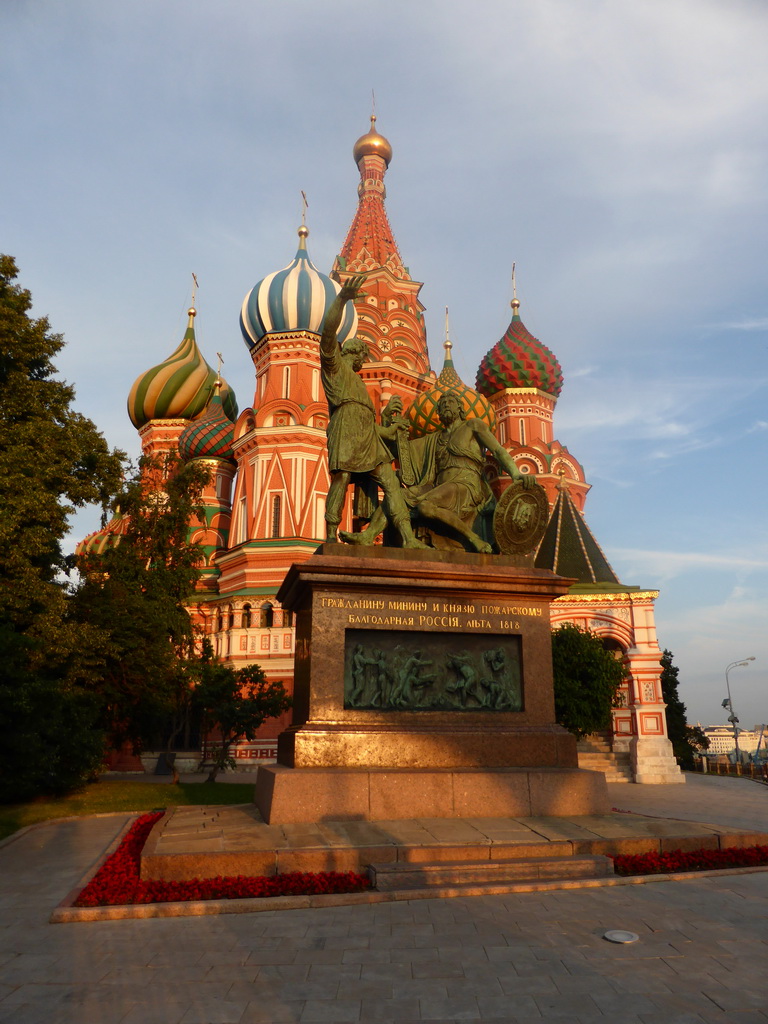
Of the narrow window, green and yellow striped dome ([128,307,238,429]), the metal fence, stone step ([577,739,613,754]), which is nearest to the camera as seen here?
stone step ([577,739,613,754])

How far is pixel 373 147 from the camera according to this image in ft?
186

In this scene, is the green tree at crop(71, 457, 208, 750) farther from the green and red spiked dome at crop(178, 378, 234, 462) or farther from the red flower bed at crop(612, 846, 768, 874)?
the red flower bed at crop(612, 846, 768, 874)

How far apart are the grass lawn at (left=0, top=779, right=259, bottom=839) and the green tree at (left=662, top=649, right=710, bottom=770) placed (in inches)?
1050

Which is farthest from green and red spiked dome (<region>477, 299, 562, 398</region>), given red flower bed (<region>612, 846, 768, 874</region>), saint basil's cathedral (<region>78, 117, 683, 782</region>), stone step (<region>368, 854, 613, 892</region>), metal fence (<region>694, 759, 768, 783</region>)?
stone step (<region>368, 854, 613, 892</region>)

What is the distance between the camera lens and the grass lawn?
12.6 m

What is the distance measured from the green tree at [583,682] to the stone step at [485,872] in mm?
16828

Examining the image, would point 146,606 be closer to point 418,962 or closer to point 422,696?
point 422,696

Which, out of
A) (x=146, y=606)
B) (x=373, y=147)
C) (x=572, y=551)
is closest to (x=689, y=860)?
(x=146, y=606)

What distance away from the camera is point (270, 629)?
29516mm

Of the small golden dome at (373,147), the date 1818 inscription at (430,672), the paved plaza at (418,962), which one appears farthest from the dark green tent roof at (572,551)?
the small golden dome at (373,147)

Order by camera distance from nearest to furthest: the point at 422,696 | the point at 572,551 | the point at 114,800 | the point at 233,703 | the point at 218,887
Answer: the point at 218,887
the point at 422,696
the point at 114,800
the point at 233,703
the point at 572,551

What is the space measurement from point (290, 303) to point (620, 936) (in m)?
33.0

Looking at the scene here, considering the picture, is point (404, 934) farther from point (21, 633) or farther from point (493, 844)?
point (21, 633)

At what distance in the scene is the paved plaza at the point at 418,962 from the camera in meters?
3.92
